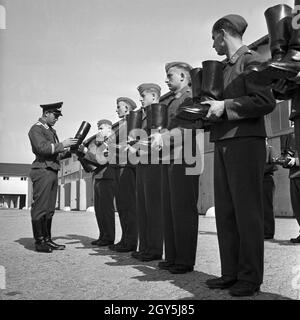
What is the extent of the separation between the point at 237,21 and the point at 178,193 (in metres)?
1.72

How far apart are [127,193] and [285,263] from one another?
2.58m

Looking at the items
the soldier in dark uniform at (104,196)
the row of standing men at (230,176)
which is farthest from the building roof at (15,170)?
the row of standing men at (230,176)

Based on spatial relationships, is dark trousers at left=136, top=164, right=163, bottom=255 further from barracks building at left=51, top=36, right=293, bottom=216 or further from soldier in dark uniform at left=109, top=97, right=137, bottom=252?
barracks building at left=51, top=36, right=293, bottom=216

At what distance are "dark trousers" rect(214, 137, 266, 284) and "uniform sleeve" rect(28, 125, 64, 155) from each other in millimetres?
3140

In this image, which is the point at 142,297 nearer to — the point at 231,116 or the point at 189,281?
the point at 189,281

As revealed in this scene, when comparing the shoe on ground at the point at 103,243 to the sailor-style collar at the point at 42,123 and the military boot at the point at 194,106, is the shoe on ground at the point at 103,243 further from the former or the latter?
the military boot at the point at 194,106

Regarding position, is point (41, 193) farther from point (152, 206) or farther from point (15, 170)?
point (15, 170)

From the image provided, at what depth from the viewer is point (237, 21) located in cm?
316

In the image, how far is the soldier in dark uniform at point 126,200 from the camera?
5840mm

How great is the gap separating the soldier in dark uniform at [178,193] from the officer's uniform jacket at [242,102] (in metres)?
0.76

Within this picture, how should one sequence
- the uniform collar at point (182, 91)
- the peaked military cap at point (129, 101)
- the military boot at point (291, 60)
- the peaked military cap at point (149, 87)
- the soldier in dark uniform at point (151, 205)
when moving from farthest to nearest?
the peaked military cap at point (129, 101) → the peaked military cap at point (149, 87) → the soldier in dark uniform at point (151, 205) → the uniform collar at point (182, 91) → the military boot at point (291, 60)

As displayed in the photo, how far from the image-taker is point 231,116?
2.93m

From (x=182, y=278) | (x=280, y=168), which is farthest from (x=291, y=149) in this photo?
(x=280, y=168)

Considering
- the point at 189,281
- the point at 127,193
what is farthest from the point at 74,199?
the point at 189,281
